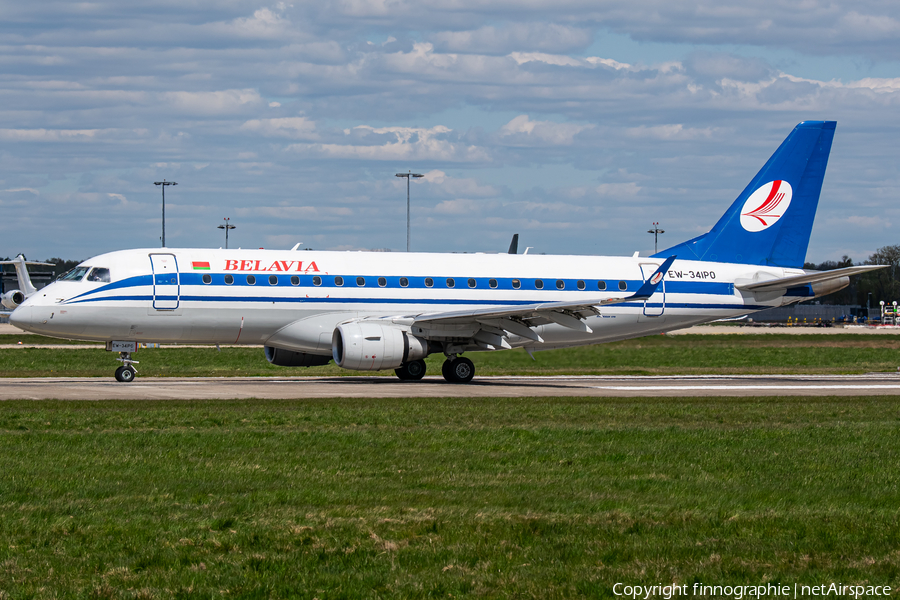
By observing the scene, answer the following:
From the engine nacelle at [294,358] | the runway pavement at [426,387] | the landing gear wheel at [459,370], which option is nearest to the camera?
the runway pavement at [426,387]

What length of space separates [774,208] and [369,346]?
637 inches

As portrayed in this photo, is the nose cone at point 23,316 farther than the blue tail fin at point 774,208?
No

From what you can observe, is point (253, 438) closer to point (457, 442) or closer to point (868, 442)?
point (457, 442)

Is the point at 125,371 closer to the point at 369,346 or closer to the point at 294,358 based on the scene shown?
the point at 294,358

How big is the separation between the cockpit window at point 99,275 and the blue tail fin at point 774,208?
18.8 metres

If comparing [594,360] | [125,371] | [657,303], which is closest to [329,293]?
[125,371]

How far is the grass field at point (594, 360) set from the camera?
36.0 metres

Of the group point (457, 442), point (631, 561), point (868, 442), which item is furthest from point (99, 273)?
point (631, 561)

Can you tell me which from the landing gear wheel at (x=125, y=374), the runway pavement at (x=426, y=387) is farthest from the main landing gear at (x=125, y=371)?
the runway pavement at (x=426, y=387)

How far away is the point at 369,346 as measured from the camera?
28.9 m

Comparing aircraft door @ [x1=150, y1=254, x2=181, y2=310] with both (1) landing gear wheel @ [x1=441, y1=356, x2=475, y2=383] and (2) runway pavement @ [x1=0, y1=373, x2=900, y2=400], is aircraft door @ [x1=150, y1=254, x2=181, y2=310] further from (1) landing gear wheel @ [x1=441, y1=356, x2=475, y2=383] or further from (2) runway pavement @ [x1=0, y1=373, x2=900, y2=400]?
(1) landing gear wheel @ [x1=441, y1=356, x2=475, y2=383]

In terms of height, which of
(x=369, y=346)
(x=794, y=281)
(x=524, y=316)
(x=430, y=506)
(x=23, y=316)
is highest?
(x=794, y=281)

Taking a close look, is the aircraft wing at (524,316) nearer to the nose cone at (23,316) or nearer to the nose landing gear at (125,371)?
the nose landing gear at (125,371)

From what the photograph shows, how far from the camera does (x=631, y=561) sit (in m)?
8.91
